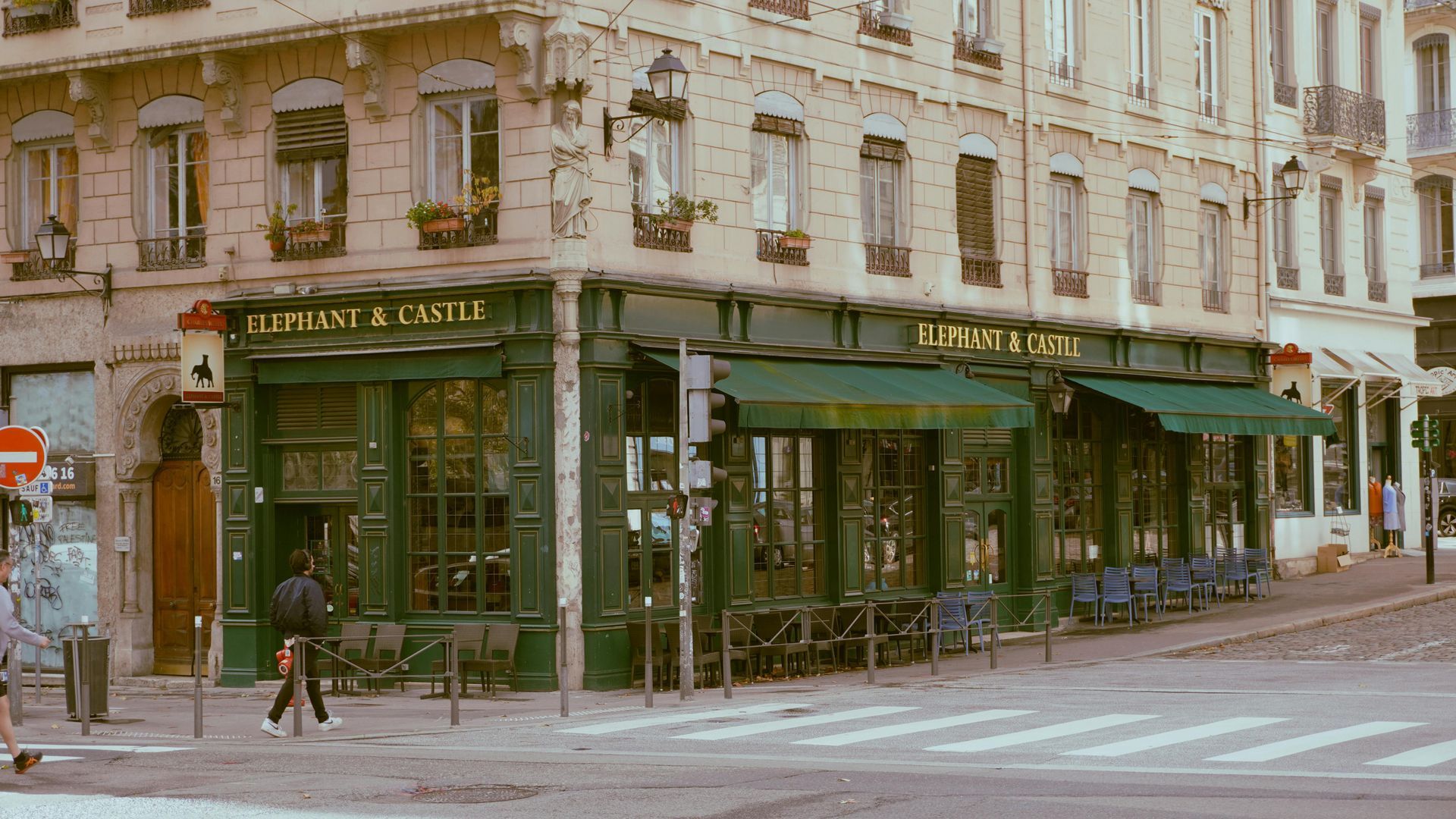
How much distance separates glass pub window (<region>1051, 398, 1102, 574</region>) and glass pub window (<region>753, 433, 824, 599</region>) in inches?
212

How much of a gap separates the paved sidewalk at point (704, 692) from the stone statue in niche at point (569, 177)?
197 inches

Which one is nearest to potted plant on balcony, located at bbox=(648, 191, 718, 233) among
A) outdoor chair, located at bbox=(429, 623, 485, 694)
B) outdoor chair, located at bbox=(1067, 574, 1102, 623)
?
outdoor chair, located at bbox=(429, 623, 485, 694)

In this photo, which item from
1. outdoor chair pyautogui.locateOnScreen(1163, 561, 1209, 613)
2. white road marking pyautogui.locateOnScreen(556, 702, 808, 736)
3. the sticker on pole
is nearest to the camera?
white road marking pyautogui.locateOnScreen(556, 702, 808, 736)

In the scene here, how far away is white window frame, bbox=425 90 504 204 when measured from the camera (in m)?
22.2

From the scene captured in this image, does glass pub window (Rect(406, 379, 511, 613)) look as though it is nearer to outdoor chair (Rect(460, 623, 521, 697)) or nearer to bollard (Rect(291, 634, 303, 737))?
outdoor chair (Rect(460, 623, 521, 697))

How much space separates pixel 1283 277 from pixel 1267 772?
22.9 metres

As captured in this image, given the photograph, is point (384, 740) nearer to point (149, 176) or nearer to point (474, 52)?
point (474, 52)

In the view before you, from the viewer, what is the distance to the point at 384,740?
16.9 meters

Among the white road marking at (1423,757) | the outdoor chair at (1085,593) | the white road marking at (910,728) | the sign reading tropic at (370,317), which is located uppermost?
the sign reading tropic at (370,317)

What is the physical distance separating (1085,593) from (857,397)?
719cm

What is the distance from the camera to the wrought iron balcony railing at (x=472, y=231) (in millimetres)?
21969

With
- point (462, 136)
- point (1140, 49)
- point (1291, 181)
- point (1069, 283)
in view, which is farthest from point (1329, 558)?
point (462, 136)

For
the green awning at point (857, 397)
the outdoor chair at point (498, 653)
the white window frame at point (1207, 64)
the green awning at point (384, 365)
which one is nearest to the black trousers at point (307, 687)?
the outdoor chair at point (498, 653)

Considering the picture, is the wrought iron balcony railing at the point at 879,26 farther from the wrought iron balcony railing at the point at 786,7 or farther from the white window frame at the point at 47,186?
the white window frame at the point at 47,186
